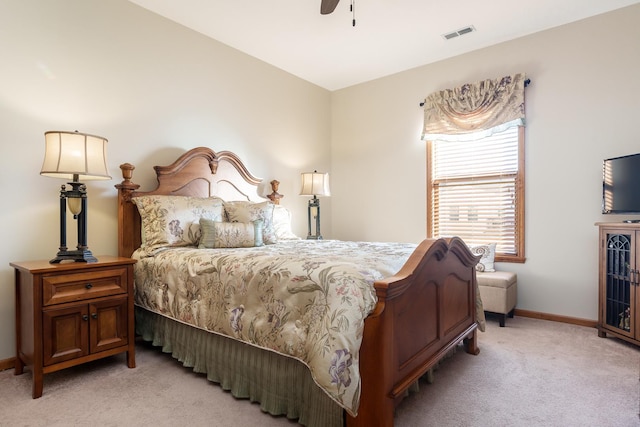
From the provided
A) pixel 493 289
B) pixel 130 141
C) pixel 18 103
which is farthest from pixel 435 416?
pixel 18 103

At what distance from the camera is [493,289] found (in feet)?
10.9

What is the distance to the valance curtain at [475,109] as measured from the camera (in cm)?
357

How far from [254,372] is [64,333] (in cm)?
116

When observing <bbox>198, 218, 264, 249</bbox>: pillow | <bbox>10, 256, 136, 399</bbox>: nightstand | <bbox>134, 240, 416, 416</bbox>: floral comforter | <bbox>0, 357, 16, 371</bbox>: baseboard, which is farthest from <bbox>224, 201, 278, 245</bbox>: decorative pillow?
<bbox>0, 357, 16, 371</bbox>: baseboard

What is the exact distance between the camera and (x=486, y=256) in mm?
3639

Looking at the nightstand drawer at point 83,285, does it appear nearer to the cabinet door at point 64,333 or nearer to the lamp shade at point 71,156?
the cabinet door at point 64,333

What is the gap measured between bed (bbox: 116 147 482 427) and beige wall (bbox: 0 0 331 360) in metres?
0.36

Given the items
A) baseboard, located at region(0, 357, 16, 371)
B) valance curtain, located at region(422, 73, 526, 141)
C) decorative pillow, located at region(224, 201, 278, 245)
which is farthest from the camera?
valance curtain, located at region(422, 73, 526, 141)

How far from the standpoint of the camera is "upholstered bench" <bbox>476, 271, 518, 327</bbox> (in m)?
3.26

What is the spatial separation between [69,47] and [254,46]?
1705 mm

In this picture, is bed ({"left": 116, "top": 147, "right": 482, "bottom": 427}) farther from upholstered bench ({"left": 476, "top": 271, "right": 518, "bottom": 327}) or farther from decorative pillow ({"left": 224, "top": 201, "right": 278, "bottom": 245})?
upholstered bench ({"left": 476, "top": 271, "right": 518, "bottom": 327})

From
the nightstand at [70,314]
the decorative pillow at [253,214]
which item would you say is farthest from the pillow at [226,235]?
the nightstand at [70,314]

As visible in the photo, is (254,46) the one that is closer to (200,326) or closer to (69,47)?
(69,47)

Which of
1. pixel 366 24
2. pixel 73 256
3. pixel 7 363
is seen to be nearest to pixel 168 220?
pixel 73 256
